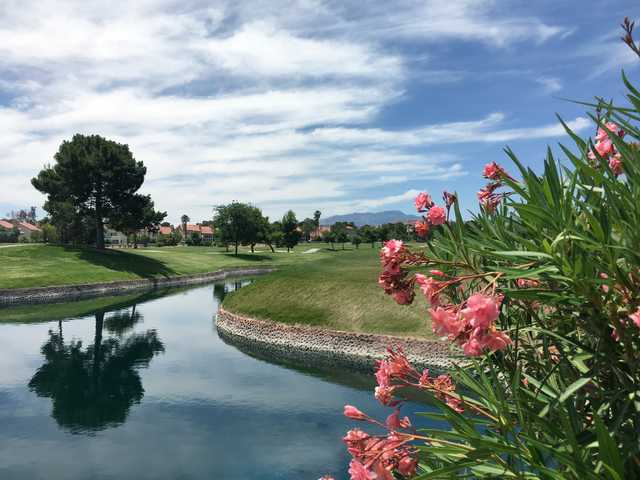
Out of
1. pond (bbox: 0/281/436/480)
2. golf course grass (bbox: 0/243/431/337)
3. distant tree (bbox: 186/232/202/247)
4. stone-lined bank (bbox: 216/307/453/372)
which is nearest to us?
pond (bbox: 0/281/436/480)

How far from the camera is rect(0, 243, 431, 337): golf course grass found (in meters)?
34.5

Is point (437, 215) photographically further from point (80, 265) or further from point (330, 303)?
point (80, 265)

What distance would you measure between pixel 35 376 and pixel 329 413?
17.7 m

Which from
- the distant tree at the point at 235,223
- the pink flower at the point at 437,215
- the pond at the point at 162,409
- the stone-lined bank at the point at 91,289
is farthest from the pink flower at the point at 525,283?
the distant tree at the point at 235,223

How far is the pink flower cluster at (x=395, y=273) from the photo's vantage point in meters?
3.82

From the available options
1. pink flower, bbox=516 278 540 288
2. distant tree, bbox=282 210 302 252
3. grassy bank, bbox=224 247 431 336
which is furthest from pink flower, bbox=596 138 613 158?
distant tree, bbox=282 210 302 252

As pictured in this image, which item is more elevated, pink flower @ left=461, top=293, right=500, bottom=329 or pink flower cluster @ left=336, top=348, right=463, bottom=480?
pink flower @ left=461, top=293, right=500, bottom=329

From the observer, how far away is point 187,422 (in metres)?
21.2

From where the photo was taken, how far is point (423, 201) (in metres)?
4.68

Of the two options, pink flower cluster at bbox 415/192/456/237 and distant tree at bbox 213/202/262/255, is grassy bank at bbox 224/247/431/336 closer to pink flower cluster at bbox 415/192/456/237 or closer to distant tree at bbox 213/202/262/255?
pink flower cluster at bbox 415/192/456/237

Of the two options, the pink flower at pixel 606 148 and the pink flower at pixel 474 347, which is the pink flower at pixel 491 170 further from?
the pink flower at pixel 474 347

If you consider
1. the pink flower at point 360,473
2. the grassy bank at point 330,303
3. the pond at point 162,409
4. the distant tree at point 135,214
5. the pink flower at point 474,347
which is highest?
the distant tree at point 135,214

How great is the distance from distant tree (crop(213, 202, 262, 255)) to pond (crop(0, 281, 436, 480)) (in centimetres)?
7437

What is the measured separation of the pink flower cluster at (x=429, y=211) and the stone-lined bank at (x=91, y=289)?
60359mm
